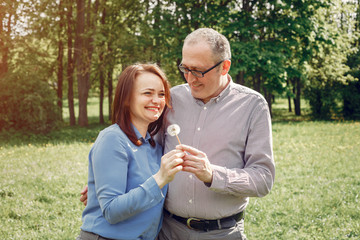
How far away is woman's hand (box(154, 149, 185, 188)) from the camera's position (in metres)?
1.90

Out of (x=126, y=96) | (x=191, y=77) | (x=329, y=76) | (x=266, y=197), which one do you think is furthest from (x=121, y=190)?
(x=329, y=76)

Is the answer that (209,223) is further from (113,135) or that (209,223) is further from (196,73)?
(196,73)

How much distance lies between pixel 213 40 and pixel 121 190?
1.36 metres

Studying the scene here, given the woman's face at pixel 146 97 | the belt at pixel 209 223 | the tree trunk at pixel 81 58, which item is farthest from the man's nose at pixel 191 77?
the tree trunk at pixel 81 58

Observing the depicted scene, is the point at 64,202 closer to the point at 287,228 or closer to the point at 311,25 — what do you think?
the point at 287,228

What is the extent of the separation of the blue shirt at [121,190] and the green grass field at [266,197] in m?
3.07

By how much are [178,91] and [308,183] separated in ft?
18.6

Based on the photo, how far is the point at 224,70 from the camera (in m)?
2.69

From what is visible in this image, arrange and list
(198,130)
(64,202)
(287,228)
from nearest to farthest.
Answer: (198,130), (287,228), (64,202)

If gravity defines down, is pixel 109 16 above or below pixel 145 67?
above

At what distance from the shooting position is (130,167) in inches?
84.6

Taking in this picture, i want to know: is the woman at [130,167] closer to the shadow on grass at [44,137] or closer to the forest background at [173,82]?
the forest background at [173,82]

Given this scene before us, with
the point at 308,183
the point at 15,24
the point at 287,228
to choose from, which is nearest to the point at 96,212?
the point at 287,228

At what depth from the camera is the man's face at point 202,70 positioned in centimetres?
251
